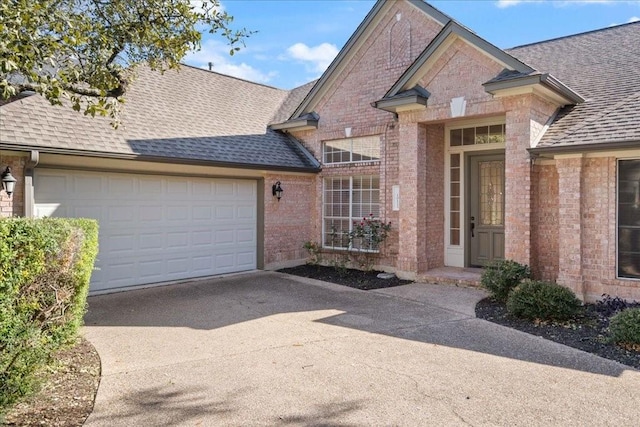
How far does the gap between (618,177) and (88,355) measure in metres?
8.60

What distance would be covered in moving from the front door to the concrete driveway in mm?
2788

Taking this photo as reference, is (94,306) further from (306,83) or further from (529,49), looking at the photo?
(529,49)

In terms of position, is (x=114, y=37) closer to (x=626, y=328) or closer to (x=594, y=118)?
(x=626, y=328)

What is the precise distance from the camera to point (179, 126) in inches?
429

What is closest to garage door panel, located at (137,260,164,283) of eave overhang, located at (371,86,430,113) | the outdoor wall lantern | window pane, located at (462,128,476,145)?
the outdoor wall lantern

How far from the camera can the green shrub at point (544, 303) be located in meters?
6.66

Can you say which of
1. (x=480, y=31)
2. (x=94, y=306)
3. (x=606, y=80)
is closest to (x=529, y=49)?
(x=606, y=80)

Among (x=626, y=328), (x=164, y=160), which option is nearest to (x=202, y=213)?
(x=164, y=160)

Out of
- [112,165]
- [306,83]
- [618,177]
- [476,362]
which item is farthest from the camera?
[306,83]

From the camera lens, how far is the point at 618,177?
7695mm

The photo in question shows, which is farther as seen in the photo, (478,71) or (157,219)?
(157,219)

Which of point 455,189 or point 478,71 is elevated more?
point 478,71

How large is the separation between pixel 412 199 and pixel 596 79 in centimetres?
489

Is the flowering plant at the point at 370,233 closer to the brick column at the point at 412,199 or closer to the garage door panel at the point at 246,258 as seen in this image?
the brick column at the point at 412,199
